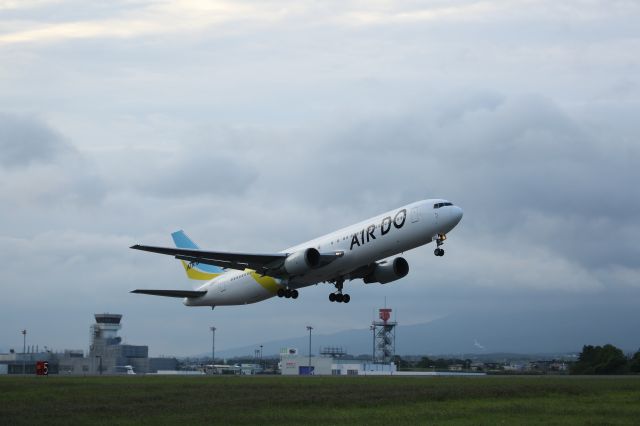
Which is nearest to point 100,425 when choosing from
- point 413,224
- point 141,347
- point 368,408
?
point 368,408

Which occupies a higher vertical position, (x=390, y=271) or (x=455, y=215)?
(x=455, y=215)

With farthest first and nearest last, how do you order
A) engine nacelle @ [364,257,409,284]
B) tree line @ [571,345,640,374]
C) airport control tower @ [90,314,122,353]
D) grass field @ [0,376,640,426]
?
airport control tower @ [90,314,122,353] < tree line @ [571,345,640,374] < engine nacelle @ [364,257,409,284] < grass field @ [0,376,640,426]

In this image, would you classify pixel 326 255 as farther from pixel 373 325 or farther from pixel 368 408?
pixel 373 325

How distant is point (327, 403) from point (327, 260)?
17.8 meters

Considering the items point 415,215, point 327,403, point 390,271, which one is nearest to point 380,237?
point 415,215

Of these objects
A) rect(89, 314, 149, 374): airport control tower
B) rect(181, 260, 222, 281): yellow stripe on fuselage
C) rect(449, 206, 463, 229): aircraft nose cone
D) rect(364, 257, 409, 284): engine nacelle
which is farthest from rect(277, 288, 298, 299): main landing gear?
rect(89, 314, 149, 374): airport control tower

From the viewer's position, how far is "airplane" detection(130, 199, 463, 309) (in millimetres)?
54219

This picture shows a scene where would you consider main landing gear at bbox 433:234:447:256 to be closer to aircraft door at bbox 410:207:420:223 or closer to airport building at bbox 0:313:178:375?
aircraft door at bbox 410:207:420:223

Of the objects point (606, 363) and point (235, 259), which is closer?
point (235, 259)

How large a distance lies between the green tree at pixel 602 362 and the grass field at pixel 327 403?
3273 centimetres

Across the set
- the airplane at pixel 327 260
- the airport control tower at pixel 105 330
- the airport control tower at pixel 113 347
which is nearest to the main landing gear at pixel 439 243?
the airplane at pixel 327 260

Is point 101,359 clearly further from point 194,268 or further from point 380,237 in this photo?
point 380,237

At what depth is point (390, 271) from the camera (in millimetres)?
64438

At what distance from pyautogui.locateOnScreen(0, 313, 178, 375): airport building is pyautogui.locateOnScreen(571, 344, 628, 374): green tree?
6196 cm
